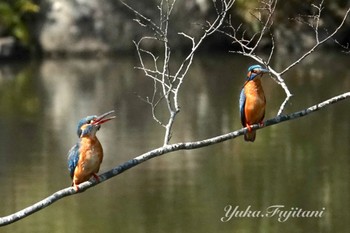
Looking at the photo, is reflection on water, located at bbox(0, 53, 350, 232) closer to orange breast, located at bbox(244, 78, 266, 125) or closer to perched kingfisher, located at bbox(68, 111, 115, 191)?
orange breast, located at bbox(244, 78, 266, 125)

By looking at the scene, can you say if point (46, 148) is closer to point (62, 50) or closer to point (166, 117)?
point (166, 117)

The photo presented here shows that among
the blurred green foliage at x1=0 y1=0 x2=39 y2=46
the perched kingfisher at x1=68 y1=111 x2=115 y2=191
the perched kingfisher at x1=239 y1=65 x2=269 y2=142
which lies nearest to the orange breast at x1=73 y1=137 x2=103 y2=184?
the perched kingfisher at x1=68 y1=111 x2=115 y2=191

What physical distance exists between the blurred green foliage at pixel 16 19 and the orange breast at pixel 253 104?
18569 mm

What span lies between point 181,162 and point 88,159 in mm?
6397

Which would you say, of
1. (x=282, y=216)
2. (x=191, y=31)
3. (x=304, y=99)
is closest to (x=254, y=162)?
(x=282, y=216)

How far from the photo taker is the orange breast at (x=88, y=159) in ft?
18.4

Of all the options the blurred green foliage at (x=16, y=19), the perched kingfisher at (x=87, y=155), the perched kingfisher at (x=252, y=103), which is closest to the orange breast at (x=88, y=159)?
the perched kingfisher at (x=87, y=155)

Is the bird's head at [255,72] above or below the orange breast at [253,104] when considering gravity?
above

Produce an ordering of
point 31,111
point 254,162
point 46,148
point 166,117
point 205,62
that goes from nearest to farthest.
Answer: point 254,162 < point 46,148 < point 166,117 < point 31,111 < point 205,62

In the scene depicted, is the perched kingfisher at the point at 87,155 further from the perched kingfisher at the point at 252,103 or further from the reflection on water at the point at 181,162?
the reflection on water at the point at 181,162

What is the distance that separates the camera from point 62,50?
84.0 ft

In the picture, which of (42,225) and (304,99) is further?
(304,99)

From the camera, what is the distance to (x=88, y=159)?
561 centimetres

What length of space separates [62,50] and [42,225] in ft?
55.0
